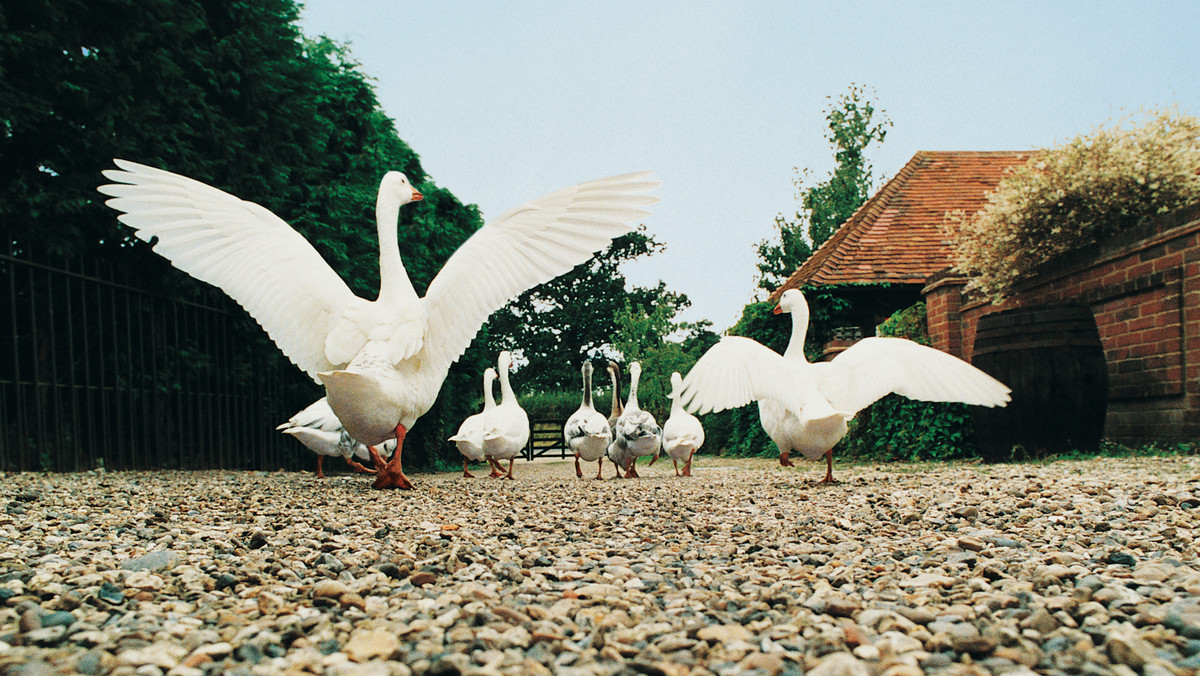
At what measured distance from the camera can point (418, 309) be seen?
454cm

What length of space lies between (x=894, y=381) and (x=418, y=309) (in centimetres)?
357

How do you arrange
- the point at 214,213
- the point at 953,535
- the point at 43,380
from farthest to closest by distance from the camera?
the point at 43,380 < the point at 214,213 < the point at 953,535

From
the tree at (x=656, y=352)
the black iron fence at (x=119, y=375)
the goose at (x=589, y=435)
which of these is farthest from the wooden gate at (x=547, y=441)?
the black iron fence at (x=119, y=375)

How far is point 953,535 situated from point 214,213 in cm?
460

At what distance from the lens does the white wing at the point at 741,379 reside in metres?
5.27

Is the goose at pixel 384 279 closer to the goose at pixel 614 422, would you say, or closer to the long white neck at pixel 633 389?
the goose at pixel 614 422

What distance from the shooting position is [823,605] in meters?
1.70

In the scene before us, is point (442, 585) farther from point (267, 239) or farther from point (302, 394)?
point (302, 394)

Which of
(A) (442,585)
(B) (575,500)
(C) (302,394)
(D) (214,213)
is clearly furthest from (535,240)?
(C) (302,394)

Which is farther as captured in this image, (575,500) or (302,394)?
(302,394)

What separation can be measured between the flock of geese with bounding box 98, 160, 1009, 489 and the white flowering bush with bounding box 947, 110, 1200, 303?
287 cm

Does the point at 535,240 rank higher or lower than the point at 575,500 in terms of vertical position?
higher

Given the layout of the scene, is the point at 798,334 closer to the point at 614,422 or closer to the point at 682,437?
the point at 682,437

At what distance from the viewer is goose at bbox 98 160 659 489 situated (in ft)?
13.8
